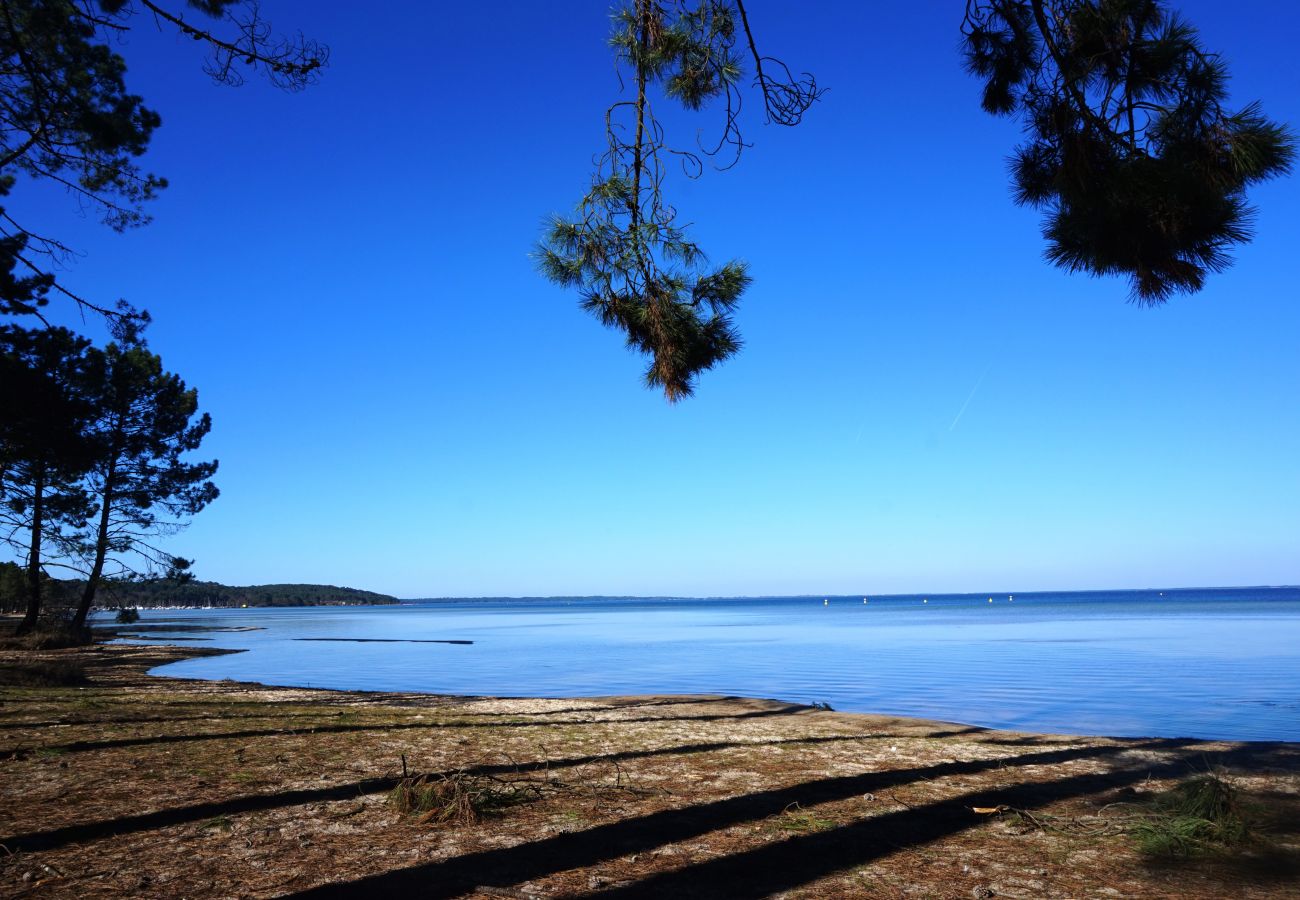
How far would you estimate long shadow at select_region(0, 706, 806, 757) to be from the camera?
293 inches

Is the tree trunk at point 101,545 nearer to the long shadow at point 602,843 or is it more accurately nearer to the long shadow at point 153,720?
the long shadow at point 153,720

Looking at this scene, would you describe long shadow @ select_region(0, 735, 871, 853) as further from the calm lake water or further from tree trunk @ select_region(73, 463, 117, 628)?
tree trunk @ select_region(73, 463, 117, 628)

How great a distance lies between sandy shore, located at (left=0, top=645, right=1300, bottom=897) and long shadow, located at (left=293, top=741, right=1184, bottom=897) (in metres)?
0.02

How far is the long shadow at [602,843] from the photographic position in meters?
3.86

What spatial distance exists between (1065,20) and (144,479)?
32.6 meters

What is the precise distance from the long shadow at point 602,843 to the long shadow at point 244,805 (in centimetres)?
137

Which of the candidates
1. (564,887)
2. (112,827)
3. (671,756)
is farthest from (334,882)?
(671,756)

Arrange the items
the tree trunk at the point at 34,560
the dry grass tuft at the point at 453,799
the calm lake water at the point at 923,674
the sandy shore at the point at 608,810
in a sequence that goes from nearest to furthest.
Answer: the sandy shore at the point at 608,810
the dry grass tuft at the point at 453,799
the calm lake water at the point at 923,674
the tree trunk at the point at 34,560

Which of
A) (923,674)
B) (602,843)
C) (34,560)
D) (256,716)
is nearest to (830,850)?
(602,843)

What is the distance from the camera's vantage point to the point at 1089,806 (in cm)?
555

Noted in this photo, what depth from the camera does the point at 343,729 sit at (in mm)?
8953

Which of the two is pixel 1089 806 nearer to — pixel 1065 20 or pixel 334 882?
pixel 334 882

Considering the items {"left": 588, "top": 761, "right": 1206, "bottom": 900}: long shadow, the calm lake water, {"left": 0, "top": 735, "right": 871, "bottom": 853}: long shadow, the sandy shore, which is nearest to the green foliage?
the sandy shore

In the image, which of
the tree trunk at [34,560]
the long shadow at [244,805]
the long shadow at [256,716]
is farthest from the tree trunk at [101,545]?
the long shadow at [244,805]
